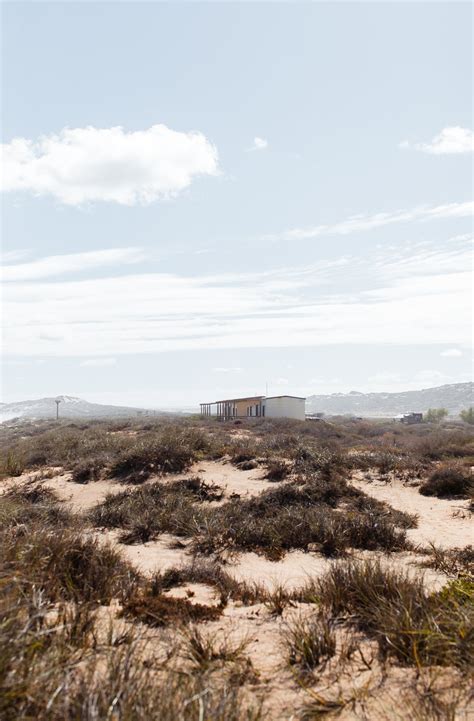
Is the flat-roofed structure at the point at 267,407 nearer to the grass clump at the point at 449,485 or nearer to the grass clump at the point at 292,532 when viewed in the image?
the grass clump at the point at 449,485

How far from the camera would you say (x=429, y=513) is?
1192 cm

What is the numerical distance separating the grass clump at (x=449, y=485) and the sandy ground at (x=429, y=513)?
31cm

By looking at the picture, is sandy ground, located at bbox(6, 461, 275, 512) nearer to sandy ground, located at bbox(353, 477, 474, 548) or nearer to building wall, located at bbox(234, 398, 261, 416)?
sandy ground, located at bbox(353, 477, 474, 548)

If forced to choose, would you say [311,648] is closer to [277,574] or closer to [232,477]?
[277,574]

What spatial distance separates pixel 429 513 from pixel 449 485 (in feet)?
7.70

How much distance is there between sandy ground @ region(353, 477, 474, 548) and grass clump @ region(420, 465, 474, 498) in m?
0.31

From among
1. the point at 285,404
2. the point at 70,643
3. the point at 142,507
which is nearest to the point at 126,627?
the point at 70,643

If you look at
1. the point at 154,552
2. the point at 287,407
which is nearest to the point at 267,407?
the point at 287,407

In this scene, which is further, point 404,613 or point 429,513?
point 429,513

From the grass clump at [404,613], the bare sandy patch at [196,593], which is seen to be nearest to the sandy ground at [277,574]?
the bare sandy patch at [196,593]

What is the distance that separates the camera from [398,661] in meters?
3.77

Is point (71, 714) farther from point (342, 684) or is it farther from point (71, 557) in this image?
point (71, 557)

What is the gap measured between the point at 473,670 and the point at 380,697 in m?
0.71

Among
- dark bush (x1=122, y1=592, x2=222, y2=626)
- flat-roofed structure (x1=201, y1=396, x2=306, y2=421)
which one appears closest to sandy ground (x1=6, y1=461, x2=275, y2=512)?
dark bush (x1=122, y1=592, x2=222, y2=626)
